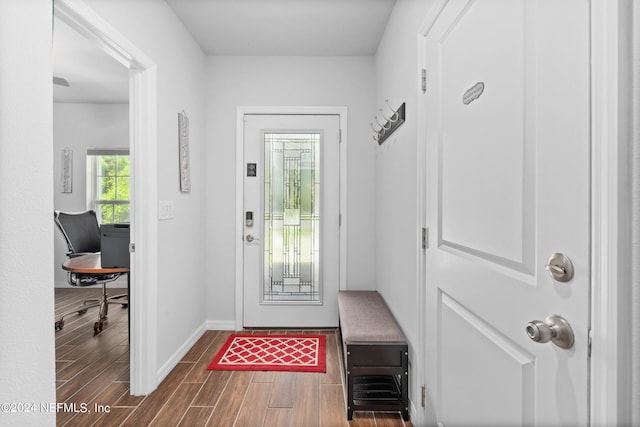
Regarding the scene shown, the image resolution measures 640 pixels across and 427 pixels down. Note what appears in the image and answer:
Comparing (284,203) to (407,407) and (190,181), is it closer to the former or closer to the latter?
(190,181)

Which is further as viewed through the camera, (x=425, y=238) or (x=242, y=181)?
(x=242, y=181)

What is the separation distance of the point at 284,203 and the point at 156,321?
1519mm

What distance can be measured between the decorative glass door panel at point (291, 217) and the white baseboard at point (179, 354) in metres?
0.64

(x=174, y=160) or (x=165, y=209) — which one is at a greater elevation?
(x=174, y=160)

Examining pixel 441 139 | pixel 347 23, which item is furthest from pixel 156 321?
pixel 347 23

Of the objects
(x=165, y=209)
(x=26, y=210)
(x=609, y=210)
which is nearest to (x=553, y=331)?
(x=609, y=210)

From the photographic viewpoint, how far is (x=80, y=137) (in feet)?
16.3

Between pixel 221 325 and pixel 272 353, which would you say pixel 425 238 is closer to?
pixel 272 353

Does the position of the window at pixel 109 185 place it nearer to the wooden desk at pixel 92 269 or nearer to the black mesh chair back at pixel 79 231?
the black mesh chair back at pixel 79 231

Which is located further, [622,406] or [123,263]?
[123,263]

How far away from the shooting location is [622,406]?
64 centimetres

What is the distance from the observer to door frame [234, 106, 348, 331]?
3295 millimetres

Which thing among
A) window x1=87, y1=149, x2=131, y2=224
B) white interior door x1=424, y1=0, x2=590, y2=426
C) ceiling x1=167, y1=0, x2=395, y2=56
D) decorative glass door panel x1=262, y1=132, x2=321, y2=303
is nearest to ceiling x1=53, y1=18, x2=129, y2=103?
window x1=87, y1=149, x2=131, y2=224

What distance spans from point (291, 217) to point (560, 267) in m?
2.70
